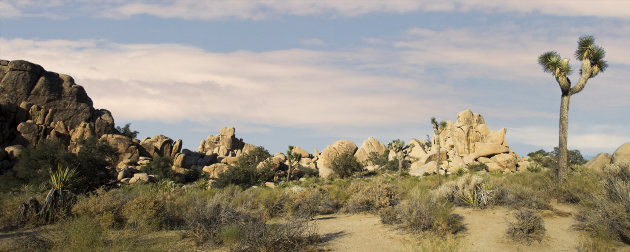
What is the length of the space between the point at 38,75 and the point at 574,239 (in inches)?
3489

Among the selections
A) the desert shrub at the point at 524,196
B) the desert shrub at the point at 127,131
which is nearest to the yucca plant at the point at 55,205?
the desert shrub at the point at 524,196

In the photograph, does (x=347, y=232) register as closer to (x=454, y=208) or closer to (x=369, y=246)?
(x=369, y=246)

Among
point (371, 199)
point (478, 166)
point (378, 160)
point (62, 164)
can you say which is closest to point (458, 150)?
point (378, 160)

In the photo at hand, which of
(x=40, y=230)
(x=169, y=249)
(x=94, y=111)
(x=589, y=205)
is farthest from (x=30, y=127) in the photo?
(x=589, y=205)

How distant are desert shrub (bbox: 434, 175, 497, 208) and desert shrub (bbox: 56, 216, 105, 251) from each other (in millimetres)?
12702

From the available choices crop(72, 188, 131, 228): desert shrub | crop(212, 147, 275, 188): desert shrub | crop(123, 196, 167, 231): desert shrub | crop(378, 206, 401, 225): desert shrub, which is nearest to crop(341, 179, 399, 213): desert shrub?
crop(378, 206, 401, 225): desert shrub

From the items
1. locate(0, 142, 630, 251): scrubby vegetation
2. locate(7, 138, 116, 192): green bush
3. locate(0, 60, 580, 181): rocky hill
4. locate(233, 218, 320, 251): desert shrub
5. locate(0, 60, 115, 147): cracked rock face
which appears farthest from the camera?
locate(0, 60, 115, 147): cracked rock face

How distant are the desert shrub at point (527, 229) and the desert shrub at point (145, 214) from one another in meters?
11.2

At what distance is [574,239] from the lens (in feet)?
37.6

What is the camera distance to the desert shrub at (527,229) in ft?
37.2

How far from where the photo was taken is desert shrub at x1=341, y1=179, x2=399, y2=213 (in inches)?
636

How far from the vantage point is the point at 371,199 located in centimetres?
1644

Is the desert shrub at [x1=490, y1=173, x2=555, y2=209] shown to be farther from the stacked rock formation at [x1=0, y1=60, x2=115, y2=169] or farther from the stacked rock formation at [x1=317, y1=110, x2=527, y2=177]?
the stacked rock formation at [x1=0, y1=60, x2=115, y2=169]

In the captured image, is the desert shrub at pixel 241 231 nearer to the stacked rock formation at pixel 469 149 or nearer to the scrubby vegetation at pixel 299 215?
the scrubby vegetation at pixel 299 215
